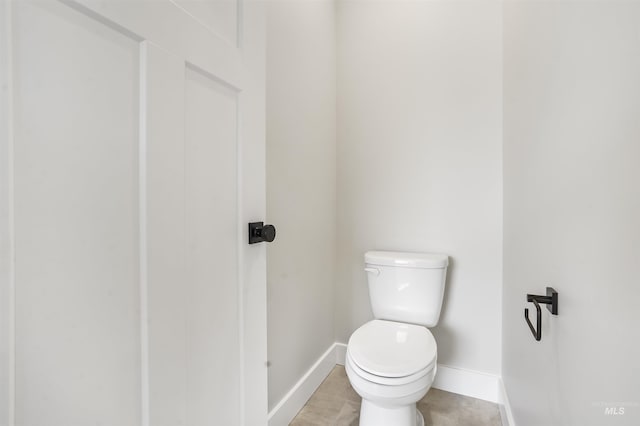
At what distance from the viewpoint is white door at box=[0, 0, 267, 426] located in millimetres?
437

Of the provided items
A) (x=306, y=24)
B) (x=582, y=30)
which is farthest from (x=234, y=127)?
(x=306, y=24)

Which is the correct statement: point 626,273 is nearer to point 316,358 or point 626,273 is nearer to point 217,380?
point 217,380

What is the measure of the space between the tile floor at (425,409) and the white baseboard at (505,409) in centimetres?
4

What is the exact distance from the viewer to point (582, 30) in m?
0.66

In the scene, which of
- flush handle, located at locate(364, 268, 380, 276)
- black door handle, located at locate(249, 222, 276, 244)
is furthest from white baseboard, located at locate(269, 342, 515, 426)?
black door handle, located at locate(249, 222, 276, 244)

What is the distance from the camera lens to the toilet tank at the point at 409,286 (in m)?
1.54

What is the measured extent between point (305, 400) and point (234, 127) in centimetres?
142

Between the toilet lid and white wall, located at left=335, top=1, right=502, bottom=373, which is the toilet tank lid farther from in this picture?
the toilet lid

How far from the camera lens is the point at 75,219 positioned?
1.63 feet

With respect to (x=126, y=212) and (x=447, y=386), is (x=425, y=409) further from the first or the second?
(x=126, y=212)

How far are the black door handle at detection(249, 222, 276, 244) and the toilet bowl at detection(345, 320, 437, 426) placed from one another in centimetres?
64

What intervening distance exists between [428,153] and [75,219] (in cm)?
165

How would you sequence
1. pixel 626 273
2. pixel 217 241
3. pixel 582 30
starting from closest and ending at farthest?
pixel 626 273 < pixel 582 30 < pixel 217 241

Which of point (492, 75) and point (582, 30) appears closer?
point (582, 30)
